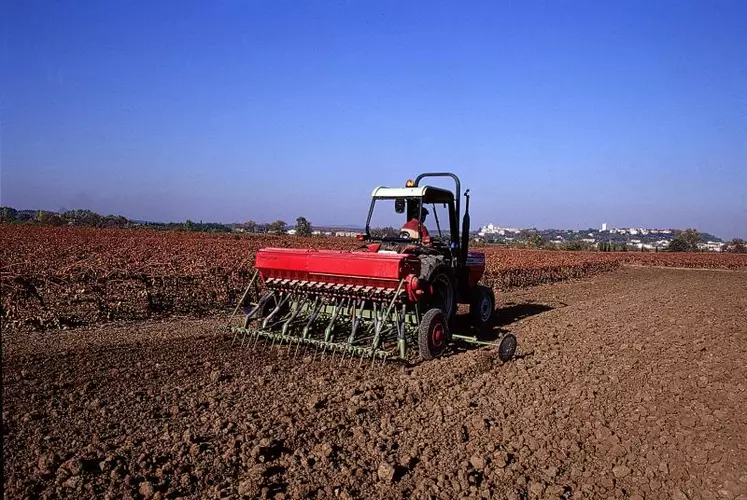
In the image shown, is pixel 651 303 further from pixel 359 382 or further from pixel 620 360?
pixel 359 382

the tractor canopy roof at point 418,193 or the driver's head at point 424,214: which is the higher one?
the tractor canopy roof at point 418,193

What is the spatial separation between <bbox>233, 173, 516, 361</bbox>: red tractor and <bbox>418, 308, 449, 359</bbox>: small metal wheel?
0.04 ft

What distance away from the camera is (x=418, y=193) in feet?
26.1

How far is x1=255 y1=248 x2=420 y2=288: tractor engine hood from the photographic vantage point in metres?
6.94

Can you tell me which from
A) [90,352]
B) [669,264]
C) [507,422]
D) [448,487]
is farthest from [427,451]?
[669,264]

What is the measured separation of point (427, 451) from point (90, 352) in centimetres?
477

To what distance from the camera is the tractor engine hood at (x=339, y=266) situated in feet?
22.8

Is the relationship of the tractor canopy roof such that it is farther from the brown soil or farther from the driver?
the brown soil

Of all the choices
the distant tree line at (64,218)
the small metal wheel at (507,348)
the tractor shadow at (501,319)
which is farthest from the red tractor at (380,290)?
the distant tree line at (64,218)

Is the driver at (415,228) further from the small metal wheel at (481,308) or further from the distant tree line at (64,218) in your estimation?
the distant tree line at (64,218)

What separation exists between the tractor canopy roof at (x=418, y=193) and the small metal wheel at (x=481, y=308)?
1880 mm

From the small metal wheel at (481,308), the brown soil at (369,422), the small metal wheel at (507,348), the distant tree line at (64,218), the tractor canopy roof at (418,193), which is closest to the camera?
the brown soil at (369,422)

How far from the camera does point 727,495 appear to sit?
12.4ft

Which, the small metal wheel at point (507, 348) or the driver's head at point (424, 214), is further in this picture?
the driver's head at point (424, 214)
